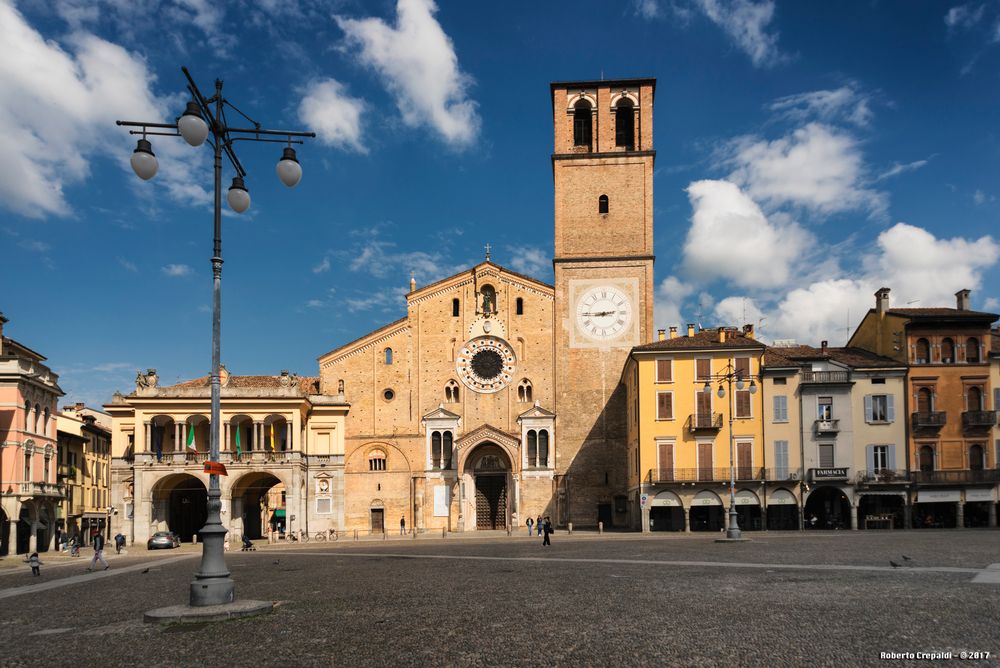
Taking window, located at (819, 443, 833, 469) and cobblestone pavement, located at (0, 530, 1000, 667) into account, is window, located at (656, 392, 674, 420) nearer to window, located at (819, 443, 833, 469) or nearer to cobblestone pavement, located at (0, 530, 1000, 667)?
window, located at (819, 443, 833, 469)

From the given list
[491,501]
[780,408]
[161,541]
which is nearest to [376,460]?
[491,501]

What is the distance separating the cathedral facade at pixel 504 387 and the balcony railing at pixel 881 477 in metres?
13.0

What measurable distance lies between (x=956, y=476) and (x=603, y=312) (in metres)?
21.0

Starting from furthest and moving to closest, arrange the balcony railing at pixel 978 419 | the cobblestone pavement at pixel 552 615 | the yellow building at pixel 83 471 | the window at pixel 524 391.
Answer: the yellow building at pixel 83 471
the window at pixel 524 391
the balcony railing at pixel 978 419
the cobblestone pavement at pixel 552 615

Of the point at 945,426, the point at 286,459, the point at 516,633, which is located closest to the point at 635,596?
the point at 516,633

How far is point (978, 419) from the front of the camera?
160 feet

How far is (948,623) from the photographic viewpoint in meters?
11.8

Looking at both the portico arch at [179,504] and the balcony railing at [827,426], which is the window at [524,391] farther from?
the portico arch at [179,504]

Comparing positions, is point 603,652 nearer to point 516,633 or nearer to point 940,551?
point 516,633

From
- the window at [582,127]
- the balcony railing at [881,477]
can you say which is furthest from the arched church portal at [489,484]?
the window at [582,127]

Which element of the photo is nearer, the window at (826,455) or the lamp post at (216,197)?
the lamp post at (216,197)

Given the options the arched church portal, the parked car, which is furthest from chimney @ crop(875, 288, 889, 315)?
the parked car

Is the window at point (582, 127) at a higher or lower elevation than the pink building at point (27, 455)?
higher

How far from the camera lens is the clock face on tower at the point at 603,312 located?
5509 centimetres
